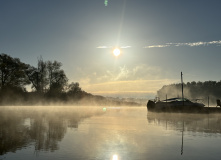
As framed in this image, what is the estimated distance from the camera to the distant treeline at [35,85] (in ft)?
299

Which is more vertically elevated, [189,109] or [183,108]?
[183,108]

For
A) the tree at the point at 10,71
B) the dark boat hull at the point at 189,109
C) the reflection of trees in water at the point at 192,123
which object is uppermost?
the tree at the point at 10,71

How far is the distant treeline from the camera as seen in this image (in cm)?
9112

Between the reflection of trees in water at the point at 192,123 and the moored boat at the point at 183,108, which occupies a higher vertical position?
the moored boat at the point at 183,108

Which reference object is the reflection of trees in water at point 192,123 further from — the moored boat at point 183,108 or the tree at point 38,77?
the tree at point 38,77

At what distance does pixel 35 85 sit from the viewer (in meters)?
111

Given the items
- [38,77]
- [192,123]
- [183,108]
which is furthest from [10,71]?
[192,123]

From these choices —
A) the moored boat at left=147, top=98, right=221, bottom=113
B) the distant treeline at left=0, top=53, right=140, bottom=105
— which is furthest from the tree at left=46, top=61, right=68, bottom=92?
the moored boat at left=147, top=98, right=221, bottom=113

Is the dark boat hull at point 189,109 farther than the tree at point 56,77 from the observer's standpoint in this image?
No

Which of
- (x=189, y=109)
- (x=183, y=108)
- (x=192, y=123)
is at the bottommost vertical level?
(x=192, y=123)

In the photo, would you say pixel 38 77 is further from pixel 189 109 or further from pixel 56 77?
pixel 189 109

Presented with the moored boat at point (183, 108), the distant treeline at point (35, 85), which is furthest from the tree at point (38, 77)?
the moored boat at point (183, 108)

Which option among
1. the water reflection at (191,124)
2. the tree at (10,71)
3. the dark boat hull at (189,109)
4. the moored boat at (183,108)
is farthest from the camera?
the tree at (10,71)

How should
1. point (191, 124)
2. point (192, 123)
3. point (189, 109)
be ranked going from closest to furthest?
point (191, 124), point (192, 123), point (189, 109)
